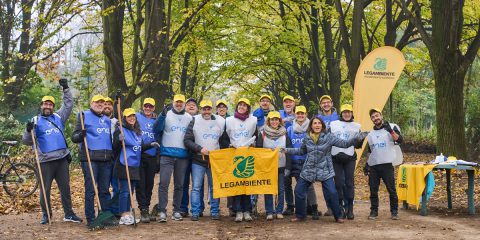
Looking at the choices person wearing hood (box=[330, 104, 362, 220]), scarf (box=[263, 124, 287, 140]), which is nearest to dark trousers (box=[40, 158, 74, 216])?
scarf (box=[263, 124, 287, 140])

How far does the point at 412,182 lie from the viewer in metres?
9.93

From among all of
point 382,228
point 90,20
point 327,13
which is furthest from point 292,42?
point 382,228

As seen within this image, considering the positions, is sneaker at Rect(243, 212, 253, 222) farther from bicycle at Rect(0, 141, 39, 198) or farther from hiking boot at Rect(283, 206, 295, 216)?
bicycle at Rect(0, 141, 39, 198)

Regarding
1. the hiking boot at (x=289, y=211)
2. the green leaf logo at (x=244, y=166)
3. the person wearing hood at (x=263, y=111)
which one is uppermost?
the person wearing hood at (x=263, y=111)

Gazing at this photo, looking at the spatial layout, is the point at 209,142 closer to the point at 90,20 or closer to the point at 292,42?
the point at 90,20

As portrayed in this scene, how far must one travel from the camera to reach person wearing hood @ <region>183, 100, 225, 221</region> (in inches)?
358

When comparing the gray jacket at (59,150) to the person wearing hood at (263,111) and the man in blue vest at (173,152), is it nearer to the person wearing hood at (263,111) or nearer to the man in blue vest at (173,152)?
the man in blue vest at (173,152)

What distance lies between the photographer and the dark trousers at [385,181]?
30.2 feet

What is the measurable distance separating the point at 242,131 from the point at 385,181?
2.47m

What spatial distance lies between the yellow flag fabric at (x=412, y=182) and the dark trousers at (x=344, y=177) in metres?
1.32

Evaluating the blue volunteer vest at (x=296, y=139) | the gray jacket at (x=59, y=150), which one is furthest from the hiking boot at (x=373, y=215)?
the gray jacket at (x=59, y=150)

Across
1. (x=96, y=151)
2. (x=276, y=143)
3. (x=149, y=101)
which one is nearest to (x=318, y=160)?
(x=276, y=143)

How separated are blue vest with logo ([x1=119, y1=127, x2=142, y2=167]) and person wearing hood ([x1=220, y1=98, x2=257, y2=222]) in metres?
1.48

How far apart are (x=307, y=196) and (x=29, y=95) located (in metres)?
17.3
